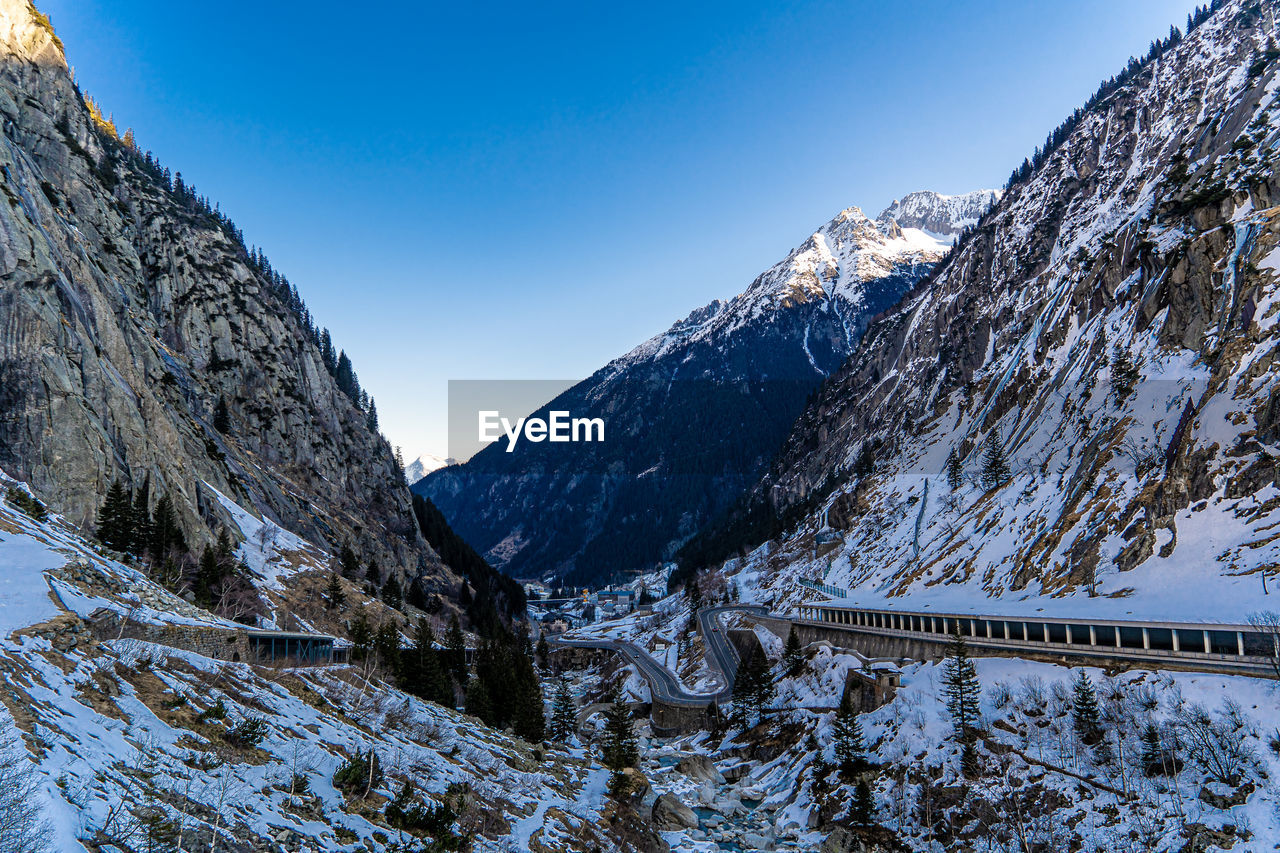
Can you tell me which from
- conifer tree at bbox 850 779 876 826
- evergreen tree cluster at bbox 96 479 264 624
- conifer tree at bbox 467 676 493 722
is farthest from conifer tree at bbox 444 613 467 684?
conifer tree at bbox 850 779 876 826

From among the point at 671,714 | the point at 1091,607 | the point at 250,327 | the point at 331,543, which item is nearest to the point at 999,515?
the point at 1091,607

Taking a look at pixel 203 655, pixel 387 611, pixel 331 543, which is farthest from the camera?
pixel 331 543

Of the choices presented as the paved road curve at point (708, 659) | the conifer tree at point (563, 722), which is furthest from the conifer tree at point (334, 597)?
the paved road curve at point (708, 659)

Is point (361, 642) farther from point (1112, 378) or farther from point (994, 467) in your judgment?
point (1112, 378)

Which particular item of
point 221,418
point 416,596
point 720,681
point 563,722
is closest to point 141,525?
point 563,722

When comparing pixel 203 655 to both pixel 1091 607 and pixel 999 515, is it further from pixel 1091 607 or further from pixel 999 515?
pixel 999 515

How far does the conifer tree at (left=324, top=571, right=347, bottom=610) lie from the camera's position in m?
69.5

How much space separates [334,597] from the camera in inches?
2763

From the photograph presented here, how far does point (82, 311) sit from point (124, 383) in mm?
7380

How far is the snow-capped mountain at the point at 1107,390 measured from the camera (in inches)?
2154

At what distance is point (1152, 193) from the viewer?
383 feet

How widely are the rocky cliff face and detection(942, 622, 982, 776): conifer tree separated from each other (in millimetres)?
67137

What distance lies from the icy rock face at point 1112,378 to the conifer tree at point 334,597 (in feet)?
209

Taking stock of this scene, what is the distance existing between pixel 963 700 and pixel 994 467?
58959 mm
